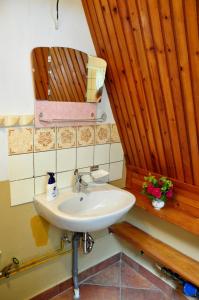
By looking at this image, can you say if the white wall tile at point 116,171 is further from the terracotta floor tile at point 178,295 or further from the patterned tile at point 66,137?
the terracotta floor tile at point 178,295

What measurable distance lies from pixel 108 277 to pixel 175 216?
0.91 metres

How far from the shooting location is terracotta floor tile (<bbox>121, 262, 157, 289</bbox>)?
2035mm

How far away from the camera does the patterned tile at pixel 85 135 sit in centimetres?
177

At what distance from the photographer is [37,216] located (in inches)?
65.1

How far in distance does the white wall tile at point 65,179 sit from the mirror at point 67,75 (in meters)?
0.53

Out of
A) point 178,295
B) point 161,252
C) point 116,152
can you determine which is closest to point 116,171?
point 116,152

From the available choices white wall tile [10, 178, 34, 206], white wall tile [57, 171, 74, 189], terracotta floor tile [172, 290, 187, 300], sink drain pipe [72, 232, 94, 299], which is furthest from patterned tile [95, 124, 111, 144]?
terracotta floor tile [172, 290, 187, 300]

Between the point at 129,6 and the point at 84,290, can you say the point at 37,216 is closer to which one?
the point at 84,290

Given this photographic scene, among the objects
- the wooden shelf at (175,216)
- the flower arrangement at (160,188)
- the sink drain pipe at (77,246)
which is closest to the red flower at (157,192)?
the flower arrangement at (160,188)

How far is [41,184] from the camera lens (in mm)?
1627

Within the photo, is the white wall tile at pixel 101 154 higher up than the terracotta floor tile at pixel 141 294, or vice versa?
the white wall tile at pixel 101 154

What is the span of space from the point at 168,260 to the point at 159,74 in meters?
1.28

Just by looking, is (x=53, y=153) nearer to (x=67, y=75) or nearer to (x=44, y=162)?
(x=44, y=162)

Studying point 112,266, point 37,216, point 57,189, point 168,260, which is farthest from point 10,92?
point 112,266
